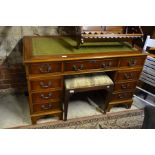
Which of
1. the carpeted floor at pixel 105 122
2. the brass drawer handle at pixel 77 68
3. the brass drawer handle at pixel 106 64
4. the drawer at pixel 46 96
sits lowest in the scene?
the carpeted floor at pixel 105 122

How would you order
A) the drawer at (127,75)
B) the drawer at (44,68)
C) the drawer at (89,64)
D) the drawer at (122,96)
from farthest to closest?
the drawer at (122,96) → the drawer at (127,75) → the drawer at (89,64) → the drawer at (44,68)

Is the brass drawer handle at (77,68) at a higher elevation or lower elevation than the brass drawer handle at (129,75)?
higher

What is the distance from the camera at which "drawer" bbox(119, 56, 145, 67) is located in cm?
178

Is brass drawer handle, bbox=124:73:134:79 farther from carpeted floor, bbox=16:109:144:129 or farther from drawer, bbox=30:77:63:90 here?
drawer, bbox=30:77:63:90

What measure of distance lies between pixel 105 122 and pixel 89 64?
75 centimetres

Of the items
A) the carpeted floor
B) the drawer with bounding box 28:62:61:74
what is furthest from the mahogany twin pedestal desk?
the carpeted floor

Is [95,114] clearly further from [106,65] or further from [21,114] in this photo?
[21,114]

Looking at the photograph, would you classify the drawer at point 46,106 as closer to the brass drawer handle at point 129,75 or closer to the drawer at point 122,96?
the drawer at point 122,96

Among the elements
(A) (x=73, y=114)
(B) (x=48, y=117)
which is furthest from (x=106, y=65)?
(B) (x=48, y=117)

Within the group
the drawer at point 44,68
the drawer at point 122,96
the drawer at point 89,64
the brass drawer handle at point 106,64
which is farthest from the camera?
the drawer at point 122,96

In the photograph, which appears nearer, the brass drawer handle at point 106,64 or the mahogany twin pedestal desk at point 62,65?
the mahogany twin pedestal desk at point 62,65

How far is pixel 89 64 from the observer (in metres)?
1.67

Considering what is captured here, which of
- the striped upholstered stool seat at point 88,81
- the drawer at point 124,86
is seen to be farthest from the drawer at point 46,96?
the drawer at point 124,86

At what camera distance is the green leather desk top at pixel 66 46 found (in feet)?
5.38
